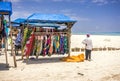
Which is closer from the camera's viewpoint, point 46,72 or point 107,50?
point 46,72

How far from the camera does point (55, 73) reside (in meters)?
11.1

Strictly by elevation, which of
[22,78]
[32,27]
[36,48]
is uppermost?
[32,27]

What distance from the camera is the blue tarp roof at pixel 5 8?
11.4 metres

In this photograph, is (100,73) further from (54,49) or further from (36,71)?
(54,49)

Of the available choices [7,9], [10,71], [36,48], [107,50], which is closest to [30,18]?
[36,48]

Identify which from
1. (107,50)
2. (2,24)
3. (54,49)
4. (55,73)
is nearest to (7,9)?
(2,24)

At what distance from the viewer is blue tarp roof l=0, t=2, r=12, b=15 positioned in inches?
448

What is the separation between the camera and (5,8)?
37.5 ft

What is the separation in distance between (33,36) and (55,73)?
3.93 meters

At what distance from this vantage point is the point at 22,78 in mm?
10023

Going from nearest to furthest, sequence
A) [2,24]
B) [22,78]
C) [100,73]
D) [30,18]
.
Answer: [22,78] → [100,73] → [2,24] → [30,18]

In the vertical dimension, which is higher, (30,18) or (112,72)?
(30,18)

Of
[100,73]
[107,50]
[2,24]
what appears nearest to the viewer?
[100,73]

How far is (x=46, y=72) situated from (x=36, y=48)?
3.50 metres
